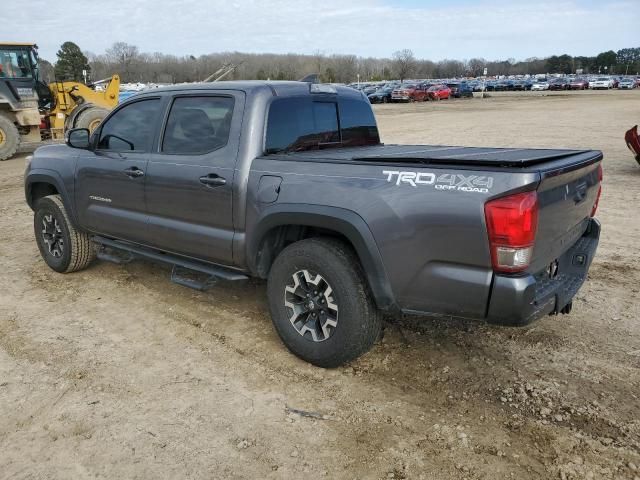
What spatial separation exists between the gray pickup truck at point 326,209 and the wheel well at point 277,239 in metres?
0.01

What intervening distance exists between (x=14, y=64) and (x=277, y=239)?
50.7 ft

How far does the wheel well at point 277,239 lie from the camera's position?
3.71m

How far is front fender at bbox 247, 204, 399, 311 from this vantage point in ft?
10.3

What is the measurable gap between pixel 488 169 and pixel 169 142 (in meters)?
2.64

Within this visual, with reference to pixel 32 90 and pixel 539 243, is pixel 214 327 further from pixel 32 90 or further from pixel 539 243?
pixel 32 90

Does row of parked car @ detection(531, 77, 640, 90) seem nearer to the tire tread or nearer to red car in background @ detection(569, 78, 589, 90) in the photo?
red car in background @ detection(569, 78, 589, 90)

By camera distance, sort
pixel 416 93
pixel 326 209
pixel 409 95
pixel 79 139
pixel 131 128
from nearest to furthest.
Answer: pixel 326 209
pixel 131 128
pixel 79 139
pixel 409 95
pixel 416 93

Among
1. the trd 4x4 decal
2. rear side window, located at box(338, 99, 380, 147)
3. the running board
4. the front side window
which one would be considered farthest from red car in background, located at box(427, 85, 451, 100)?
the trd 4x4 decal

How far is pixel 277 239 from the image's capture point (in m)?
3.79

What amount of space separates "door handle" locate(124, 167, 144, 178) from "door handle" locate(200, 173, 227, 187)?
813 mm

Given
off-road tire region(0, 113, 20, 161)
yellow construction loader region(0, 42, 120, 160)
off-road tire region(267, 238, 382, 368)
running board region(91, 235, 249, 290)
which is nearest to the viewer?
off-road tire region(267, 238, 382, 368)

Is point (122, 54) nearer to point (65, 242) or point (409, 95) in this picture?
point (409, 95)

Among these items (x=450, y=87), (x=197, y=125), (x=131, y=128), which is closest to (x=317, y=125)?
(x=197, y=125)

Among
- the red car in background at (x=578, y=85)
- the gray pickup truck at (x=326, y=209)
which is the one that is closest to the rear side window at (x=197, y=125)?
the gray pickup truck at (x=326, y=209)
